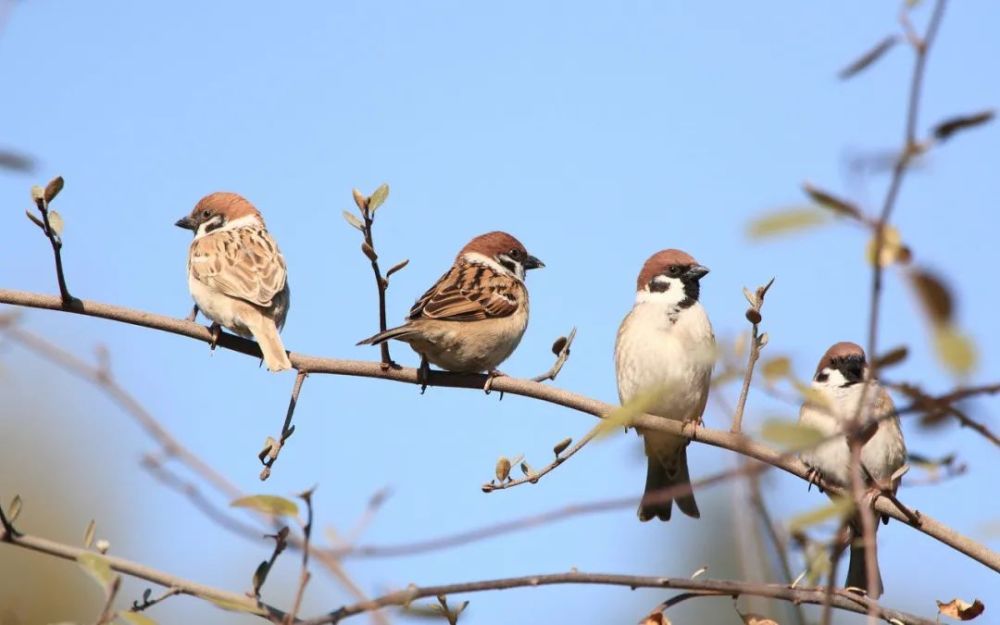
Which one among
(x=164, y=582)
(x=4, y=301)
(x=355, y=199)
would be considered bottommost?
(x=164, y=582)

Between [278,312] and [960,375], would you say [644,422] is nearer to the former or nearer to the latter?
[278,312]

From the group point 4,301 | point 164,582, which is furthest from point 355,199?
point 164,582

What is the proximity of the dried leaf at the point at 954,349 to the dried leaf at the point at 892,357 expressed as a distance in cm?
6

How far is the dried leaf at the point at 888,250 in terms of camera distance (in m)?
0.87

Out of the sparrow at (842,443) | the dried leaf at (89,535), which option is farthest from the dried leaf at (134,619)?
the sparrow at (842,443)

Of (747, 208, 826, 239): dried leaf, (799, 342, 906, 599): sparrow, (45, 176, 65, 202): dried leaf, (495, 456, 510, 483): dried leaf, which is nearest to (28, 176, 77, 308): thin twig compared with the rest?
(45, 176, 65, 202): dried leaf

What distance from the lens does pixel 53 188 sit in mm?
2498

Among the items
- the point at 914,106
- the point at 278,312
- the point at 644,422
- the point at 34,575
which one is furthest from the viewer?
the point at 34,575

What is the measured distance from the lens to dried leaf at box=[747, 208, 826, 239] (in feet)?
3.01

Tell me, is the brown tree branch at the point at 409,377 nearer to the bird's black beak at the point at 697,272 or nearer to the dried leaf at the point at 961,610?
the dried leaf at the point at 961,610

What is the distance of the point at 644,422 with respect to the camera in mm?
3275

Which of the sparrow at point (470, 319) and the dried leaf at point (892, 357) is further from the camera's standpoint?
the sparrow at point (470, 319)

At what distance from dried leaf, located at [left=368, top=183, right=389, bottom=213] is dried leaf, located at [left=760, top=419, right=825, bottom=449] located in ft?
5.19

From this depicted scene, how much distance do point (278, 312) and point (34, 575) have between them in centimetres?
611
